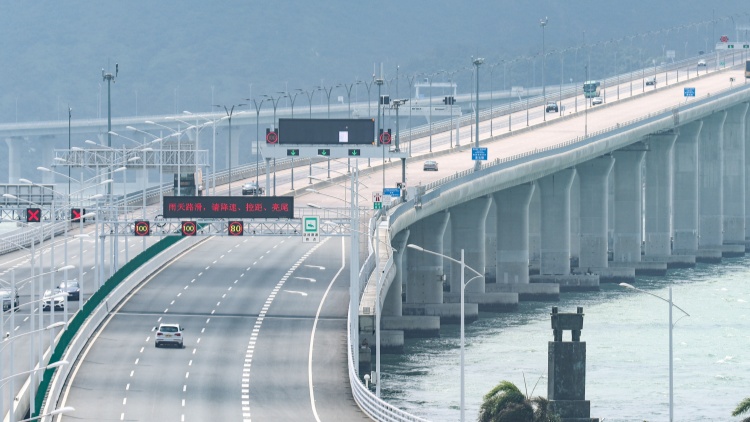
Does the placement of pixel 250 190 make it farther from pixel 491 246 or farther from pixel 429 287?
pixel 491 246

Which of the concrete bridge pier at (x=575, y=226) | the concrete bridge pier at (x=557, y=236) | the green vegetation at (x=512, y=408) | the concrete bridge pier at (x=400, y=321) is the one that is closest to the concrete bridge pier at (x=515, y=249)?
the concrete bridge pier at (x=557, y=236)

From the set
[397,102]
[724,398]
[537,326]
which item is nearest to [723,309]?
[537,326]

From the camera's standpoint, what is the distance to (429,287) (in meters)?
147

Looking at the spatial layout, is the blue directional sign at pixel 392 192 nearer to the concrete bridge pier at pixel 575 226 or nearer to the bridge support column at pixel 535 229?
the bridge support column at pixel 535 229

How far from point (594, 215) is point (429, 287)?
4702cm

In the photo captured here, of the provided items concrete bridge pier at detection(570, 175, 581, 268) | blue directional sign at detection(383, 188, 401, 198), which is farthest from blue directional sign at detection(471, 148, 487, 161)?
concrete bridge pier at detection(570, 175, 581, 268)

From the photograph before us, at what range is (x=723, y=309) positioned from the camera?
152625 mm

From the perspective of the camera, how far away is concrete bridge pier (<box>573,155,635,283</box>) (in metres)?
181

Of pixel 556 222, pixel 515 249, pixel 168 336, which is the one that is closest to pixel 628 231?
pixel 556 222

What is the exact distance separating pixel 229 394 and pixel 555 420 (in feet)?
64.8

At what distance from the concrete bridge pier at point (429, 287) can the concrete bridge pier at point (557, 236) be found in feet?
76.6

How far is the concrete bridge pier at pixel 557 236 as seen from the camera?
17150cm

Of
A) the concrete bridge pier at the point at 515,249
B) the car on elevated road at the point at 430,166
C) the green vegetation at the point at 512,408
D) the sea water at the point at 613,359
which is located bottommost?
the sea water at the point at 613,359

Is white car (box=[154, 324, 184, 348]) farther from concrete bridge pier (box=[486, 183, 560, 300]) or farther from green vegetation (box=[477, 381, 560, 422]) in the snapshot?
concrete bridge pier (box=[486, 183, 560, 300])
